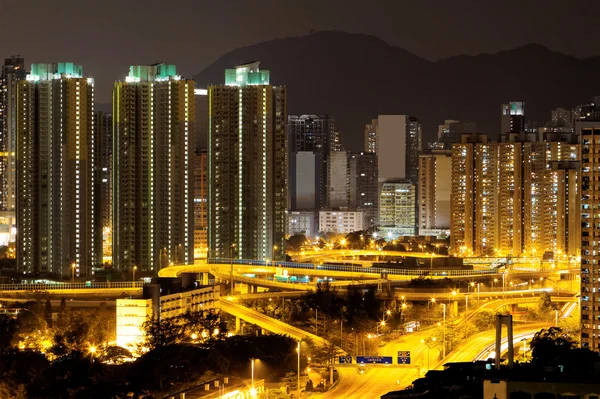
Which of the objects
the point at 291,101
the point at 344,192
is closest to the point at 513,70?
the point at 291,101

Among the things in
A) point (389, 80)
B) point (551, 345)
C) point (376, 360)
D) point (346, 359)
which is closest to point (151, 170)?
point (346, 359)

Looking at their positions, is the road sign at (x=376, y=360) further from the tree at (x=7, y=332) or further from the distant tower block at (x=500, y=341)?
the tree at (x=7, y=332)

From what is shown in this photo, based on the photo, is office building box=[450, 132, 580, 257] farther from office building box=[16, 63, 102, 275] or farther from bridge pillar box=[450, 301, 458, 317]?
office building box=[16, 63, 102, 275]

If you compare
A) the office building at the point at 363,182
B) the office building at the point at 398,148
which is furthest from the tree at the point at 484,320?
the office building at the point at 398,148

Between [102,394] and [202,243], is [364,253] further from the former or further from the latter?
[102,394]

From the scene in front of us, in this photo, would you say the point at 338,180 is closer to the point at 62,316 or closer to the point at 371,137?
the point at 371,137

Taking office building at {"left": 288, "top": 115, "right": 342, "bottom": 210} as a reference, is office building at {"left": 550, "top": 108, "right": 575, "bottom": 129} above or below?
above

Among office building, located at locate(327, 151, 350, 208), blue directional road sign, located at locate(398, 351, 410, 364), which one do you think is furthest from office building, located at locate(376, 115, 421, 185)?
blue directional road sign, located at locate(398, 351, 410, 364)

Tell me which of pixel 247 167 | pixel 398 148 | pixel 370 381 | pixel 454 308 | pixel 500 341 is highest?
pixel 398 148
